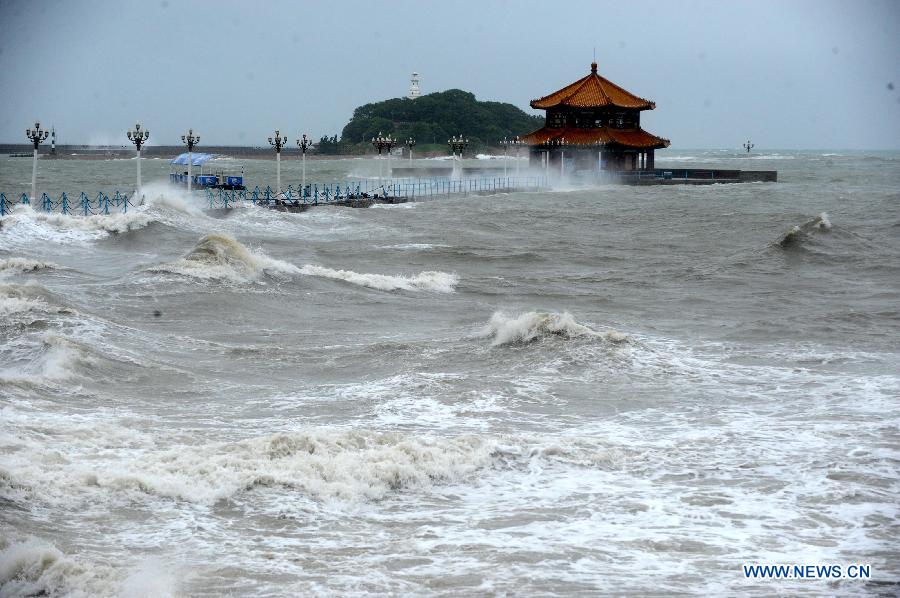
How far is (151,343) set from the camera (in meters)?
15.2

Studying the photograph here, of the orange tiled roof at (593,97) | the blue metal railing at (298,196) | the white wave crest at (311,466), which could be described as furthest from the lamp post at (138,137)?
the orange tiled roof at (593,97)

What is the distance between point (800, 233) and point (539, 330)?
1987cm

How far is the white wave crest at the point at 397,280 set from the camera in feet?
74.9

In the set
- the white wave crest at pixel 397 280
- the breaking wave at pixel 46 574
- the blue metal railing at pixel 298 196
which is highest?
the blue metal railing at pixel 298 196

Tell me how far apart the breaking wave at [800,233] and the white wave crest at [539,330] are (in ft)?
57.0

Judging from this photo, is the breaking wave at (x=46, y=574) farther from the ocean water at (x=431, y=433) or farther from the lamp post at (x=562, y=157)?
the lamp post at (x=562, y=157)

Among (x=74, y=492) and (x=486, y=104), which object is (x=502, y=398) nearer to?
(x=74, y=492)

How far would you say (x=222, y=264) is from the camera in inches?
903

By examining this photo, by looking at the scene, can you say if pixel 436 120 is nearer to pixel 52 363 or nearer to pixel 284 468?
pixel 52 363

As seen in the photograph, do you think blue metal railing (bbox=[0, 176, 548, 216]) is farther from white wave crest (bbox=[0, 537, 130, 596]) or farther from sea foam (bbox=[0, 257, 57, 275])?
white wave crest (bbox=[0, 537, 130, 596])

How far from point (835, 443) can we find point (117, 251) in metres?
22.7

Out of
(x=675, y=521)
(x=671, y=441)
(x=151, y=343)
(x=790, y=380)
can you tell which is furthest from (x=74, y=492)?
(x=790, y=380)

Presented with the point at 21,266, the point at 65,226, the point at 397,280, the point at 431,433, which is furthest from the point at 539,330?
the point at 65,226

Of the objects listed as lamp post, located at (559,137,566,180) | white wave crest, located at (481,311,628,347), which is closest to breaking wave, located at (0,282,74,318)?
white wave crest, located at (481,311,628,347)
